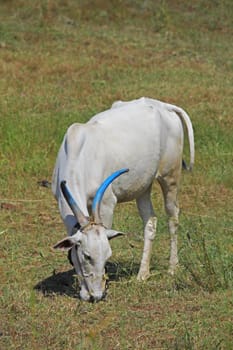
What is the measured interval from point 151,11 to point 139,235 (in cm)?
1207

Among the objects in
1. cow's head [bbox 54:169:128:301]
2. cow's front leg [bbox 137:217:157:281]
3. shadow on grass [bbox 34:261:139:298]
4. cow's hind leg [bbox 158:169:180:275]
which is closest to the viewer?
cow's head [bbox 54:169:128:301]

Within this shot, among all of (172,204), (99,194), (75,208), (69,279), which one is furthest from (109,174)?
(172,204)

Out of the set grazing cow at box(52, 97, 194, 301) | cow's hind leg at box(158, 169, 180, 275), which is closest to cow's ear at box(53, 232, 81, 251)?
grazing cow at box(52, 97, 194, 301)

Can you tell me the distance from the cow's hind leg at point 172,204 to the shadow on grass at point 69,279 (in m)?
0.33

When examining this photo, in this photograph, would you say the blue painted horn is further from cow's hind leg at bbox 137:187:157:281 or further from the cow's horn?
cow's hind leg at bbox 137:187:157:281

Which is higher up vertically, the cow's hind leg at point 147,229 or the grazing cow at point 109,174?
the grazing cow at point 109,174

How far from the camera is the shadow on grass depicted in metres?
7.38

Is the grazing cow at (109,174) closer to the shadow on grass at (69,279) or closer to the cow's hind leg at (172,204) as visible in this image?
the cow's hind leg at (172,204)

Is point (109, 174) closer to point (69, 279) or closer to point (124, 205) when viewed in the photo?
point (69, 279)

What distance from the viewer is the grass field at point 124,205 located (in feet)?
21.1

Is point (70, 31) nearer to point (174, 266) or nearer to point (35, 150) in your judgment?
point (35, 150)

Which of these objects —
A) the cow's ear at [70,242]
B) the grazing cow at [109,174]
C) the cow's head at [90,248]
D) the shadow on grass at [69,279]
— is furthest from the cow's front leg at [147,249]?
the cow's ear at [70,242]

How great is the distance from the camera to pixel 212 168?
1168 centimetres

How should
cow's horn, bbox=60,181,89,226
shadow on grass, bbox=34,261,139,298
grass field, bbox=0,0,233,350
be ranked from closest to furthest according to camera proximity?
grass field, bbox=0,0,233,350, cow's horn, bbox=60,181,89,226, shadow on grass, bbox=34,261,139,298
